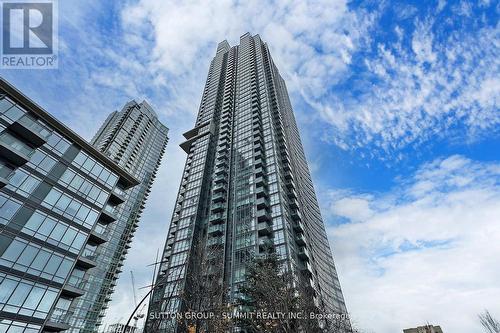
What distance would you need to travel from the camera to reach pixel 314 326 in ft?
51.4

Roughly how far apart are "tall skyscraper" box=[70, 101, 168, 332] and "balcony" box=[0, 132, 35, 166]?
35.9 metres

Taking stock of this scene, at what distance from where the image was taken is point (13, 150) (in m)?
26.0

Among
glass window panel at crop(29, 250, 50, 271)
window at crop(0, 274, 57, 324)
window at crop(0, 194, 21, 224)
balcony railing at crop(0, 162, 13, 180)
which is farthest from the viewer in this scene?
balcony railing at crop(0, 162, 13, 180)

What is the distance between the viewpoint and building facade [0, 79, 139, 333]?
76.5 feet

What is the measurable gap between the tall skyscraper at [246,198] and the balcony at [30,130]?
69.0 feet

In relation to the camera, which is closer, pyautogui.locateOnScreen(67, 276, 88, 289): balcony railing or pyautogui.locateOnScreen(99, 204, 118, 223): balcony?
pyautogui.locateOnScreen(67, 276, 88, 289): balcony railing

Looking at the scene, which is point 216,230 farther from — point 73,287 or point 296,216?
point 73,287

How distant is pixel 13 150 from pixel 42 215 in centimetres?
704

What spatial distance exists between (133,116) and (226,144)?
5731cm

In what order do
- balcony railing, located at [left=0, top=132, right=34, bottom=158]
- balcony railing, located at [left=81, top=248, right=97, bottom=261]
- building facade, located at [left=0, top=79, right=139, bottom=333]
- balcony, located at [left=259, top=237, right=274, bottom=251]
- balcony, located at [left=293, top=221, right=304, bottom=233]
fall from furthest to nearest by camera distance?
1. balcony, located at [left=293, top=221, right=304, bottom=233]
2. balcony, located at [left=259, top=237, right=274, bottom=251]
3. balcony railing, located at [left=81, top=248, right=97, bottom=261]
4. balcony railing, located at [left=0, top=132, right=34, bottom=158]
5. building facade, located at [left=0, top=79, right=139, bottom=333]

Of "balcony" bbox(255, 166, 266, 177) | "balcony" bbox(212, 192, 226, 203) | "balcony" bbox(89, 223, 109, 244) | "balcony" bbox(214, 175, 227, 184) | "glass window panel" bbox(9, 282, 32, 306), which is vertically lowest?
"glass window panel" bbox(9, 282, 32, 306)

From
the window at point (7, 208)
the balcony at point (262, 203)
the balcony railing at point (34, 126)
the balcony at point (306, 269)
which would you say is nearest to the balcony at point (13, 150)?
the balcony railing at point (34, 126)

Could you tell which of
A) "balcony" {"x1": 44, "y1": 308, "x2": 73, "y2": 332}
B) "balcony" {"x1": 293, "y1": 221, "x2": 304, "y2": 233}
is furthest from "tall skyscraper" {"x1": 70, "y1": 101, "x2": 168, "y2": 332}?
"balcony" {"x1": 293, "y1": 221, "x2": 304, "y2": 233}

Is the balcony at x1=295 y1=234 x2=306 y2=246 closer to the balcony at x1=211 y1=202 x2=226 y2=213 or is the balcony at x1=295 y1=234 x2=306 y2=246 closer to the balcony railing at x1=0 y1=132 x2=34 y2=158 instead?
the balcony at x1=211 y1=202 x2=226 y2=213
